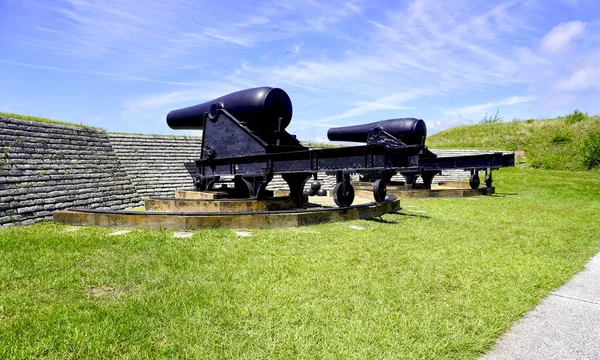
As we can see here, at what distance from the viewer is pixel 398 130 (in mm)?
14516

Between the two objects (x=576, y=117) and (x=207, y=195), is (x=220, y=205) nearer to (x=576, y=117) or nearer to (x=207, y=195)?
(x=207, y=195)

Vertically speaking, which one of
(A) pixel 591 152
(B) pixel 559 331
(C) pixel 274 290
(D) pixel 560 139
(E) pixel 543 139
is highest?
(E) pixel 543 139

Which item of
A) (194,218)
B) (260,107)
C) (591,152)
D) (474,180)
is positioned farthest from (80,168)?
(591,152)

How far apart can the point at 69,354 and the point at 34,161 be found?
29.1 feet

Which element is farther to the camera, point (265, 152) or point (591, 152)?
point (591, 152)

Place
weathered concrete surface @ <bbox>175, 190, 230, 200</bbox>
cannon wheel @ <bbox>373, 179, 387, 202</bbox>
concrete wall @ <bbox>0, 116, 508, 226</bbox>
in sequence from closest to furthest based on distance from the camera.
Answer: concrete wall @ <bbox>0, 116, 508, 226</bbox> < cannon wheel @ <bbox>373, 179, 387, 202</bbox> < weathered concrete surface @ <bbox>175, 190, 230, 200</bbox>

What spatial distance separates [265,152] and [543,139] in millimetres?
29593

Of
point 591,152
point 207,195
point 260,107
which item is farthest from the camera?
point 591,152

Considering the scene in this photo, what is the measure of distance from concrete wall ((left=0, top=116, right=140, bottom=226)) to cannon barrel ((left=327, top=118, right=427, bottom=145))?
8365 millimetres

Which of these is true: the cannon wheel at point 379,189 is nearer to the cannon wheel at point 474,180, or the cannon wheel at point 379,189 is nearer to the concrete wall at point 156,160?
the concrete wall at point 156,160

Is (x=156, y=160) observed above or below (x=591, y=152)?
below

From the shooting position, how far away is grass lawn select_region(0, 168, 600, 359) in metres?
2.37

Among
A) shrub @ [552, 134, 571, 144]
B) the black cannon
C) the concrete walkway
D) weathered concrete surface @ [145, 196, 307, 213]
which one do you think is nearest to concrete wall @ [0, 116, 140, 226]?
weathered concrete surface @ [145, 196, 307, 213]

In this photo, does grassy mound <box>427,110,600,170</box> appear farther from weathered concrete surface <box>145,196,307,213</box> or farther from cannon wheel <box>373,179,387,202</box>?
weathered concrete surface <box>145,196,307,213</box>
